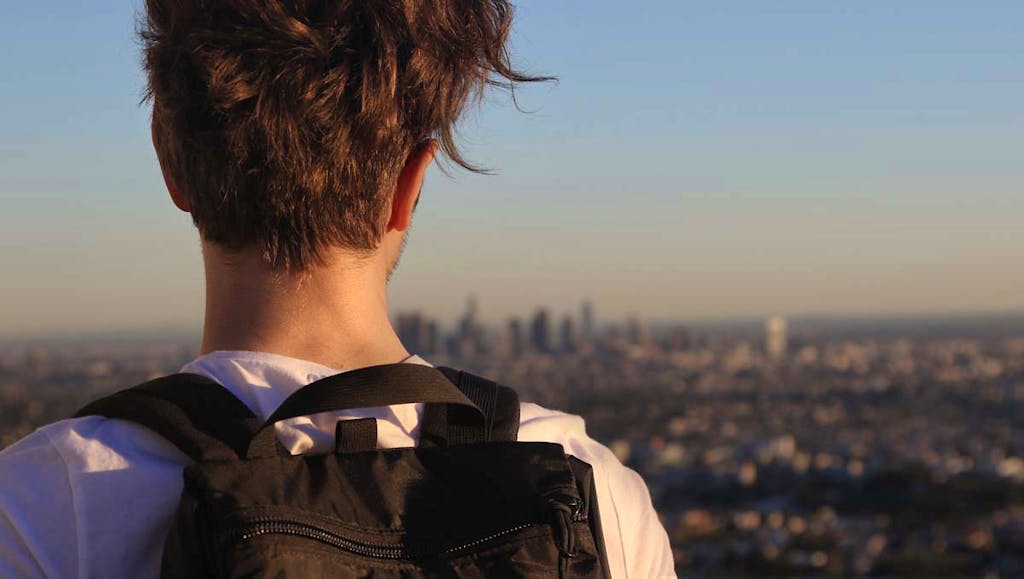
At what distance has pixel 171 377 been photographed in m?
1.16

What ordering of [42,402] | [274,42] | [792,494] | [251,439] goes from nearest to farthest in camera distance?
[251,439]
[274,42]
[42,402]
[792,494]

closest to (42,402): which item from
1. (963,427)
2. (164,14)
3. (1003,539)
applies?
(1003,539)

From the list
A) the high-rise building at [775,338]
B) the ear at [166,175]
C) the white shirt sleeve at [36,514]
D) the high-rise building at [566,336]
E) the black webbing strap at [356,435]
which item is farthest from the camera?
the high-rise building at [775,338]

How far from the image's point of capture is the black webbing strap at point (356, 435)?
119 centimetres

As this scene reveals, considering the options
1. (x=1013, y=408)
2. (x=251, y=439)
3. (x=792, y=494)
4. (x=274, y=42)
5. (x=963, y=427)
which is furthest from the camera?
(x=1013, y=408)

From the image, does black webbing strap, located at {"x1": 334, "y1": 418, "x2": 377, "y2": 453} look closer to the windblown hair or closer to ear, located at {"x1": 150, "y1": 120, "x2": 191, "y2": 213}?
the windblown hair

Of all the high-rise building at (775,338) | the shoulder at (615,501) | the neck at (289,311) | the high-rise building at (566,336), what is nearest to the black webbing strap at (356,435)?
the neck at (289,311)

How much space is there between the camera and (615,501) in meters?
1.41

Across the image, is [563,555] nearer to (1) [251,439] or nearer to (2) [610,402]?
(1) [251,439]

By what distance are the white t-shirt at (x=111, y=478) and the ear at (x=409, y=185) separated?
0.21m

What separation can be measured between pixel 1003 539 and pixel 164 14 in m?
19.9

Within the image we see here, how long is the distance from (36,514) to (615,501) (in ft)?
2.04

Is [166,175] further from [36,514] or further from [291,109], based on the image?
[36,514]

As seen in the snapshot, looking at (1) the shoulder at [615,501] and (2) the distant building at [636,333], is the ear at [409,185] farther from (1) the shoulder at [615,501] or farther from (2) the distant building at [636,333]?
(2) the distant building at [636,333]
